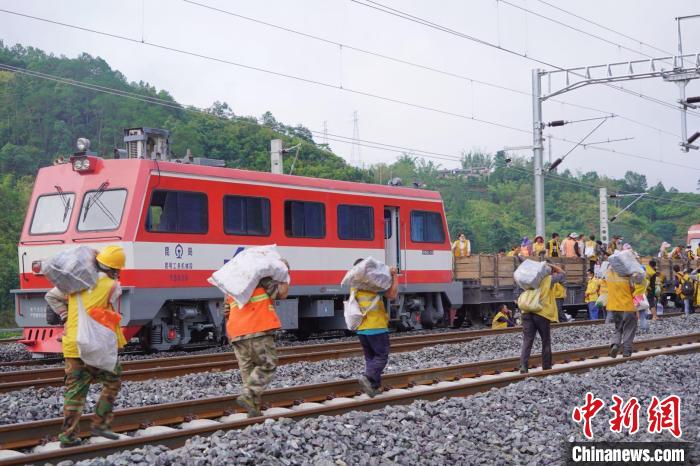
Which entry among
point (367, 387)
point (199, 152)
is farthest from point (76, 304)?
point (199, 152)

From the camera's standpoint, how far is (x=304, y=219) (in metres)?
17.5

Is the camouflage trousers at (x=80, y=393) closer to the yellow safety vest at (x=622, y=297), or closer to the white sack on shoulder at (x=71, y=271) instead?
the white sack on shoulder at (x=71, y=271)

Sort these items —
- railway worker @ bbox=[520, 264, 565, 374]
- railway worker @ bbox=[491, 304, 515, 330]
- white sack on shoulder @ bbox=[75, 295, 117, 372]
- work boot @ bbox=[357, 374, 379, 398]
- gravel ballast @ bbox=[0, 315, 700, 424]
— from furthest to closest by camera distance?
railway worker @ bbox=[491, 304, 515, 330], railway worker @ bbox=[520, 264, 565, 374], work boot @ bbox=[357, 374, 379, 398], gravel ballast @ bbox=[0, 315, 700, 424], white sack on shoulder @ bbox=[75, 295, 117, 372]

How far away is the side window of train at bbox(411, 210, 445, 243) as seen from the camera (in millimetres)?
20359

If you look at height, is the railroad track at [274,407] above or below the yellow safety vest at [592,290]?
below

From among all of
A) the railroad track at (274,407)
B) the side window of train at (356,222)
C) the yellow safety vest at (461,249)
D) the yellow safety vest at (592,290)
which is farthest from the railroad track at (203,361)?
the yellow safety vest at (592,290)

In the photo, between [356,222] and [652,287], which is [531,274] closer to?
[356,222]

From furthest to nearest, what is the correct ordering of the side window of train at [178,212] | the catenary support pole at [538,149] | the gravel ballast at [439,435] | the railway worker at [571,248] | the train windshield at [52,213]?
the catenary support pole at [538,149] < the railway worker at [571,248] < the train windshield at [52,213] < the side window of train at [178,212] < the gravel ballast at [439,435]

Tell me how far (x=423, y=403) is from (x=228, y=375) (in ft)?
11.5

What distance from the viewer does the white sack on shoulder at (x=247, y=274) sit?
809 centimetres

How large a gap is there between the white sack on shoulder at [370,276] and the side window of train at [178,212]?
5.98m

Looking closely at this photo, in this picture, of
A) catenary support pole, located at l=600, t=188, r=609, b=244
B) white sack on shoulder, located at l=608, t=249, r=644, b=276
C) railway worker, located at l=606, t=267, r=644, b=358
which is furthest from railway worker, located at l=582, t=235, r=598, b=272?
catenary support pole, located at l=600, t=188, r=609, b=244

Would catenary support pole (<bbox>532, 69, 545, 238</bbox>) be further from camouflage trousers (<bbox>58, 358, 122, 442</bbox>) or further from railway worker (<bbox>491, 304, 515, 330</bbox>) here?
camouflage trousers (<bbox>58, 358, 122, 442</bbox>)

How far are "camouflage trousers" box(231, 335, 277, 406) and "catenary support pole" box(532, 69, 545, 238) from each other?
765 inches
